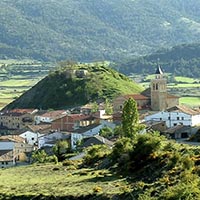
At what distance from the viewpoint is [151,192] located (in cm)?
3225

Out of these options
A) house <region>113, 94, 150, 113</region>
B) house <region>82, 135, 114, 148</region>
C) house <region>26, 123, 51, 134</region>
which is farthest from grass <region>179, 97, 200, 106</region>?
house <region>82, 135, 114, 148</region>

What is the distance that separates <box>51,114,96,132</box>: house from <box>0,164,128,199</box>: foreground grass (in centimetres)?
4431

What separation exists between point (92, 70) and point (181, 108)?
63.3 meters

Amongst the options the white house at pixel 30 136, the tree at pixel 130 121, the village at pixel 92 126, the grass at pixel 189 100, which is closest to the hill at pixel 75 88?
the grass at pixel 189 100

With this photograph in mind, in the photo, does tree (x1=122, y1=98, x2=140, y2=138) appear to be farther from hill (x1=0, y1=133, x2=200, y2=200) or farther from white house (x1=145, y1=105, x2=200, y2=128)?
white house (x1=145, y1=105, x2=200, y2=128)

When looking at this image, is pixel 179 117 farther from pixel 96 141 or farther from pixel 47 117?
pixel 47 117

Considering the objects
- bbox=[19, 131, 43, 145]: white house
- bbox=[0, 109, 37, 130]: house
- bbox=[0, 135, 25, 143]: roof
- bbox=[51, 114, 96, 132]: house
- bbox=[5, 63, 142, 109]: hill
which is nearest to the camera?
bbox=[0, 135, 25, 143]: roof

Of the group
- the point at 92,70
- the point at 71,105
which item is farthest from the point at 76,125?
the point at 92,70

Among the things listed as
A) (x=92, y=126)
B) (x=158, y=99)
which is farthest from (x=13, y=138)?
(x=158, y=99)

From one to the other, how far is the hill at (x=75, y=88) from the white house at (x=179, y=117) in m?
44.7

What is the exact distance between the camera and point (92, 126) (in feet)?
267

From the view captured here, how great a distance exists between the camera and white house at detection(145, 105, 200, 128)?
3068 inches

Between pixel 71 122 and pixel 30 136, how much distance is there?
23.0 ft

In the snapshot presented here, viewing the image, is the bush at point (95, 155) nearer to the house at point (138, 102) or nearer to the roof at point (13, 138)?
the roof at point (13, 138)
